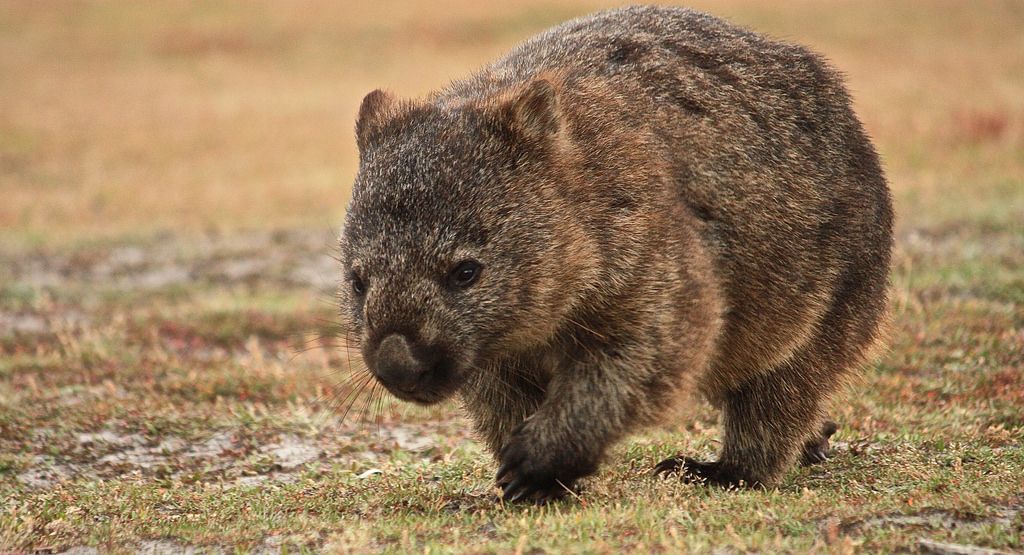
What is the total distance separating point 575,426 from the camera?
479 centimetres

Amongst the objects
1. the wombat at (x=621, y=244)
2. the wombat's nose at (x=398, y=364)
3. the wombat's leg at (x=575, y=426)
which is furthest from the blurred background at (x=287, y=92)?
the wombat's nose at (x=398, y=364)

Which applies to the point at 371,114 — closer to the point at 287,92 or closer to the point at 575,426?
the point at 575,426

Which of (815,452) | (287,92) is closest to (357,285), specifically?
(815,452)

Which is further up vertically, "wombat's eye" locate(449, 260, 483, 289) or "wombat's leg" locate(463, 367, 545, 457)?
"wombat's eye" locate(449, 260, 483, 289)

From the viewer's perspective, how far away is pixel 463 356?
467 cm

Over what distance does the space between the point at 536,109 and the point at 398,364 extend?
A: 1.17m

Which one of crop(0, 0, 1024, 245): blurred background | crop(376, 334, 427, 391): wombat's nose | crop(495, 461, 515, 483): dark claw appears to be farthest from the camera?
crop(0, 0, 1024, 245): blurred background

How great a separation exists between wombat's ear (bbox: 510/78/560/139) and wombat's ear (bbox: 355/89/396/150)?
0.66 m

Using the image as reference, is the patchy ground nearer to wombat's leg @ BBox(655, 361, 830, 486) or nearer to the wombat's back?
wombat's leg @ BBox(655, 361, 830, 486)

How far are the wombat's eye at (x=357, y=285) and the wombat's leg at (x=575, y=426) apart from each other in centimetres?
80

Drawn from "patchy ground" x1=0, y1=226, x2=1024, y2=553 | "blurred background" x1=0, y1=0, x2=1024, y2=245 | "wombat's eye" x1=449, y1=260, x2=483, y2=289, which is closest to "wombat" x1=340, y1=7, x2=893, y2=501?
"wombat's eye" x1=449, y1=260, x2=483, y2=289

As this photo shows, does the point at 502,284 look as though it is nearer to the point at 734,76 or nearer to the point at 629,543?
the point at 629,543

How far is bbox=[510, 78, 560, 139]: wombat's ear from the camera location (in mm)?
4914

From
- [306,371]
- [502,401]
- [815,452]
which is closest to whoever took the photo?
[502,401]
